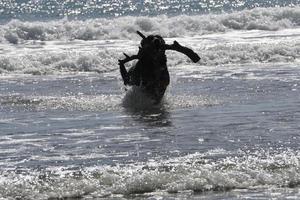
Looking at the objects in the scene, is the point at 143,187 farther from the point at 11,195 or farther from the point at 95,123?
the point at 95,123

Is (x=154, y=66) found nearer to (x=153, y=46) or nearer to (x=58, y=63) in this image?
(x=153, y=46)

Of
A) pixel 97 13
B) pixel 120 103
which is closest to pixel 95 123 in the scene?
pixel 120 103

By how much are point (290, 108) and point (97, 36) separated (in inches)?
840

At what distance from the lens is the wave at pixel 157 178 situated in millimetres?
10805

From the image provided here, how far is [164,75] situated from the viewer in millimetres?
17938

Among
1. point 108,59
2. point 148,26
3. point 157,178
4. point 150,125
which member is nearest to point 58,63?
point 108,59

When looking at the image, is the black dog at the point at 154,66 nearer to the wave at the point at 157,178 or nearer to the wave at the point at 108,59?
the wave at the point at 157,178

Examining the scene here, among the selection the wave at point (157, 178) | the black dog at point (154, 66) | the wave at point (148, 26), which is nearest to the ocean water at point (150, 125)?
the wave at point (157, 178)

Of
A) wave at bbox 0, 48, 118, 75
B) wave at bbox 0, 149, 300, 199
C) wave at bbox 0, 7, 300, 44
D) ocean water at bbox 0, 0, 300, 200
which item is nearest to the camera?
wave at bbox 0, 149, 300, 199

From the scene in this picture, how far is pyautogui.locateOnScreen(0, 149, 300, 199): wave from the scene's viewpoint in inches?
425

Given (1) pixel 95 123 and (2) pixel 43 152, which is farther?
(1) pixel 95 123

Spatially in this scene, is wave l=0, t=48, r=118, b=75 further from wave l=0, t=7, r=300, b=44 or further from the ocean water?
wave l=0, t=7, r=300, b=44

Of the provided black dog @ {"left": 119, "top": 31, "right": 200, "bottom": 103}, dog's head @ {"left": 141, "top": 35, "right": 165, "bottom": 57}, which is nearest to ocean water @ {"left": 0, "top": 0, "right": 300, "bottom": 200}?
black dog @ {"left": 119, "top": 31, "right": 200, "bottom": 103}

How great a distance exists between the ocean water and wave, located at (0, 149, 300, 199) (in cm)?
1
